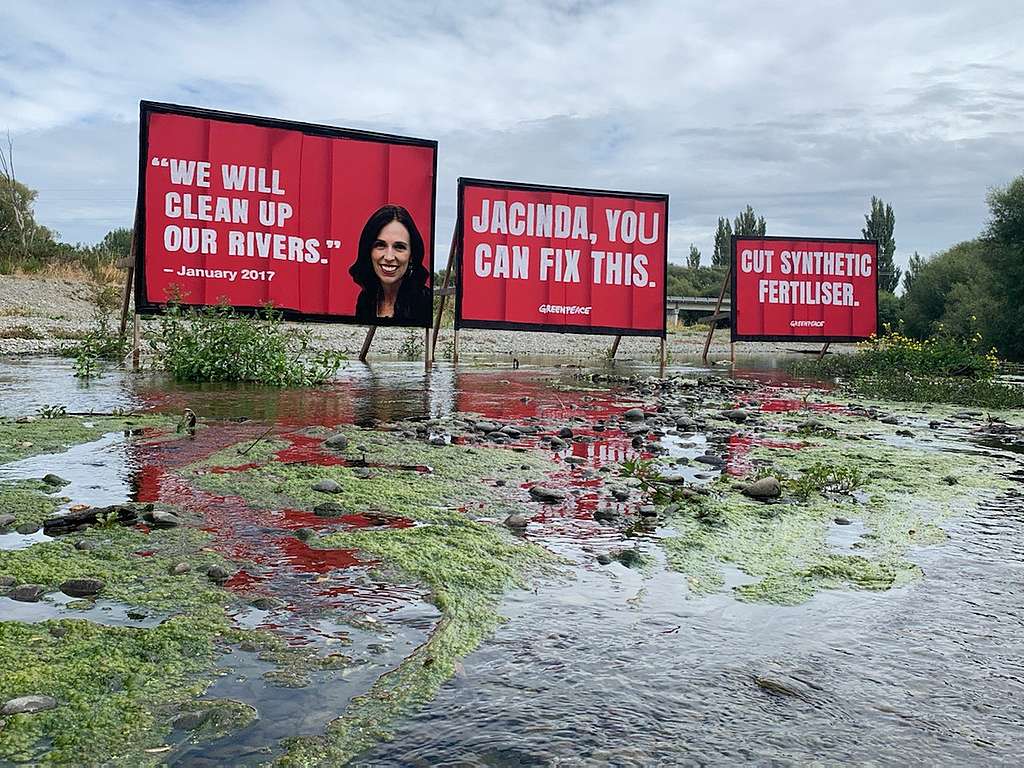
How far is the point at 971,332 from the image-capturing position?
29.5 metres

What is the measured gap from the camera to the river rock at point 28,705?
2182mm

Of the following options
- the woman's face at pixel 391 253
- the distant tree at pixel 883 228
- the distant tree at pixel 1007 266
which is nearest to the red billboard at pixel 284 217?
the woman's face at pixel 391 253

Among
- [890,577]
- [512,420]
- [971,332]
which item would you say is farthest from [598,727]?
[971,332]

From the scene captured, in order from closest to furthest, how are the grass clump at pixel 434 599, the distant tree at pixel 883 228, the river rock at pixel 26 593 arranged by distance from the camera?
the grass clump at pixel 434 599 → the river rock at pixel 26 593 → the distant tree at pixel 883 228

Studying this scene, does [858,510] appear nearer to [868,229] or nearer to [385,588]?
[385,588]

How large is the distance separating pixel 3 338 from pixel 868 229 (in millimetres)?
53836

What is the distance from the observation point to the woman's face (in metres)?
14.8

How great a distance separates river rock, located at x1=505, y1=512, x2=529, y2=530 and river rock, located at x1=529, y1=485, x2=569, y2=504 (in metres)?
0.44

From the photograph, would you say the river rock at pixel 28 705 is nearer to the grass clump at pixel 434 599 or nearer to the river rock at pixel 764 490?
the grass clump at pixel 434 599

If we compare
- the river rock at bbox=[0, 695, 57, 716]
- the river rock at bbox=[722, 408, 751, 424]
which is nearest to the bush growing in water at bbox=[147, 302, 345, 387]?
the river rock at bbox=[722, 408, 751, 424]

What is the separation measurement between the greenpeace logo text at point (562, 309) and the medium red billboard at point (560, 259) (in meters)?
0.02

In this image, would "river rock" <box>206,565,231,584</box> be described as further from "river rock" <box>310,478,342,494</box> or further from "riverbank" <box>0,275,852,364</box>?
"riverbank" <box>0,275,852,364</box>

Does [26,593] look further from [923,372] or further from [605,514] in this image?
[923,372]

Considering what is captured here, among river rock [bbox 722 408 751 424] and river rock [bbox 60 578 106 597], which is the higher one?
river rock [bbox 722 408 751 424]
